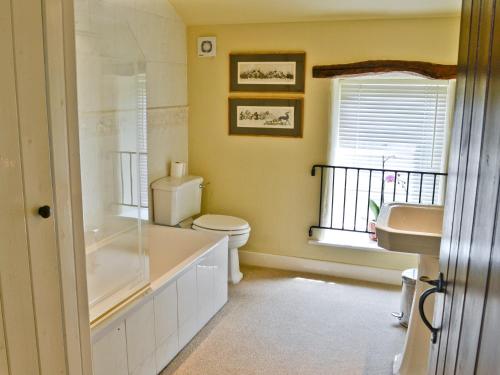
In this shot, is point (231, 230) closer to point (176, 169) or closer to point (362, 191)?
point (176, 169)

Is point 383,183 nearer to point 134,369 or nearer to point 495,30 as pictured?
point 134,369

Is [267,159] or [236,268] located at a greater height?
[267,159]

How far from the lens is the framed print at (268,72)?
3967 millimetres

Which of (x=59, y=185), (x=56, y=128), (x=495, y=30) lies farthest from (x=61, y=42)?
(x=495, y=30)

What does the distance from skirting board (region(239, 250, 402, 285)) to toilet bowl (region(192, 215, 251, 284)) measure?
361 millimetres

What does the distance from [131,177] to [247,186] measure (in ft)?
6.34

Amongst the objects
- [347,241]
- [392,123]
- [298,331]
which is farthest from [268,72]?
[298,331]

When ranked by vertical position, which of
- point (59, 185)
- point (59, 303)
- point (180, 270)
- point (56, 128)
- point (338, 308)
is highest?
point (56, 128)

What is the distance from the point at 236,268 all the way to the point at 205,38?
1.96 m

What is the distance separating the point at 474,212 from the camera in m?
0.91

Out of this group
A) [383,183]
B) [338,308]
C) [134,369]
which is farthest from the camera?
[383,183]

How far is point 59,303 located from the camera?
1391mm

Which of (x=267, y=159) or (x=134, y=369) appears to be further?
(x=267, y=159)

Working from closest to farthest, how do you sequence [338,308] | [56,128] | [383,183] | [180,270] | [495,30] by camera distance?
[495,30] → [56,128] → [180,270] → [338,308] → [383,183]
